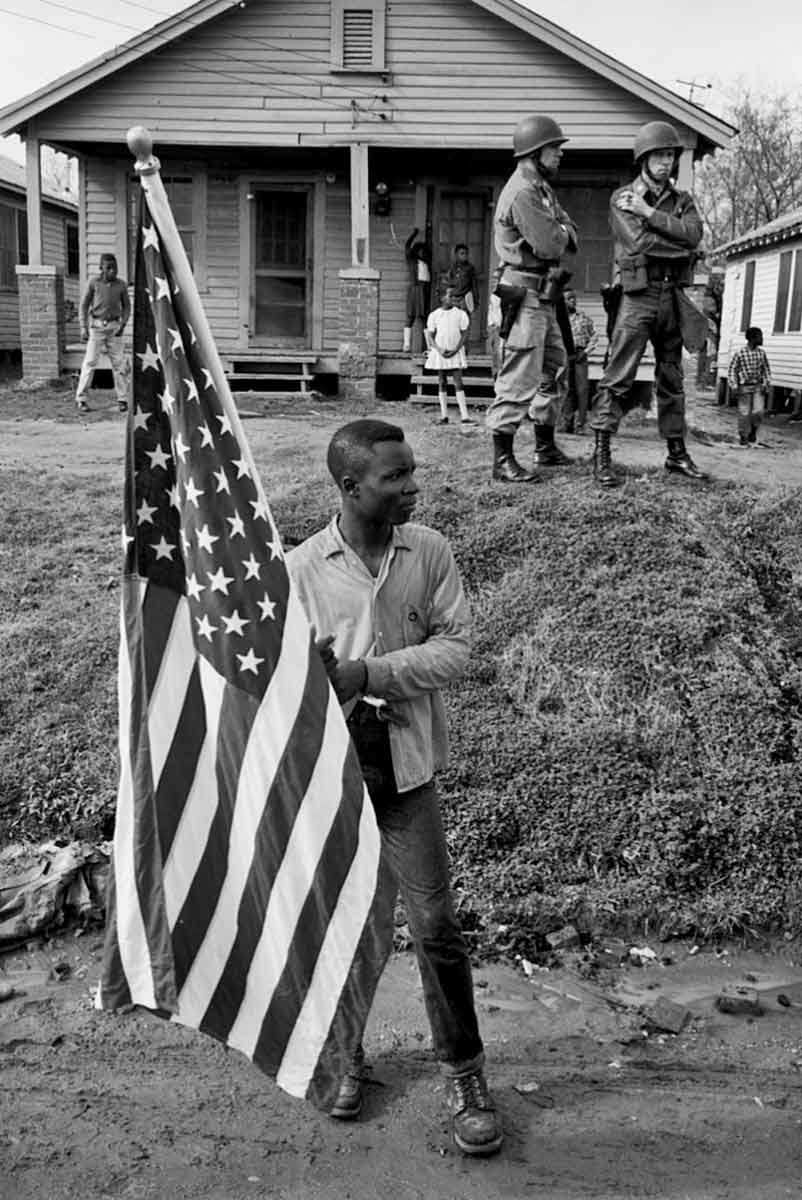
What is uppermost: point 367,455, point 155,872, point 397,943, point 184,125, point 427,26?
point 427,26

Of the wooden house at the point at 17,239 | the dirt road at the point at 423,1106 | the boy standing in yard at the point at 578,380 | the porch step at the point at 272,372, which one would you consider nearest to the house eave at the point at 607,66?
the boy standing in yard at the point at 578,380

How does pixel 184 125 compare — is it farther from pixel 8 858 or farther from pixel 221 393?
pixel 221 393

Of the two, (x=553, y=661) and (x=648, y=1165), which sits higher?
(x=553, y=661)

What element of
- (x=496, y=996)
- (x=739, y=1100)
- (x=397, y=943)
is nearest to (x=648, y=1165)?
(x=739, y=1100)

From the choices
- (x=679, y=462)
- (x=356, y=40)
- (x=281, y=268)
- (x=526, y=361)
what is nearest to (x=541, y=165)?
(x=526, y=361)

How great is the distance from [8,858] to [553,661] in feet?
9.68

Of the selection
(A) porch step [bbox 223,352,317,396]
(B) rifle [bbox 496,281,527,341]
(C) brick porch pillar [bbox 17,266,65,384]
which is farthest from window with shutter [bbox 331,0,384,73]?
(B) rifle [bbox 496,281,527,341]

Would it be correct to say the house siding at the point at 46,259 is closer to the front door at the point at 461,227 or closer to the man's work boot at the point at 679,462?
the front door at the point at 461,227

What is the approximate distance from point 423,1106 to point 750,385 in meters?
11.9

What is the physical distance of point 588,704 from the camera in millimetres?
6125

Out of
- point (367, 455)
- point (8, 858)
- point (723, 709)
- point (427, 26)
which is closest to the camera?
point (367, 455)

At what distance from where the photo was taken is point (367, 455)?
317 cm

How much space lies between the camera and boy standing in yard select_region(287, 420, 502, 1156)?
317 cm

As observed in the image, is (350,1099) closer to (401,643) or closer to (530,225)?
(401,643)
